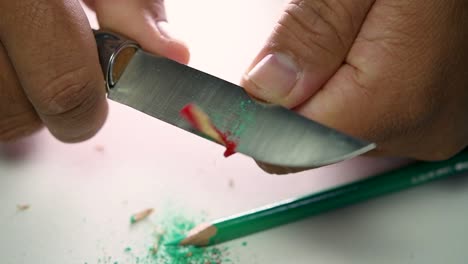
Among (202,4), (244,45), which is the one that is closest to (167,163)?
(244,45)

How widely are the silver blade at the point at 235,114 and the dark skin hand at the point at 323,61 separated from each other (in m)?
0.05

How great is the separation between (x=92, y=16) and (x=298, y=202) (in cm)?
65

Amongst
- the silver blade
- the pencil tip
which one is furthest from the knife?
the pencil tip

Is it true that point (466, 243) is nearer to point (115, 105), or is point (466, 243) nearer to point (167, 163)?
point (167, 163)

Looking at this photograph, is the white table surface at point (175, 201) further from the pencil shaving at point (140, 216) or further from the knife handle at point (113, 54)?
the knife handle at point (113, 54)

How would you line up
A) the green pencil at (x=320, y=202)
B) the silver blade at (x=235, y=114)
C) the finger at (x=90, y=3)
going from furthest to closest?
the finger at (x=90, y=3), the green pencil at (x=320, y=202), the silver blade at (x=235, y=114)

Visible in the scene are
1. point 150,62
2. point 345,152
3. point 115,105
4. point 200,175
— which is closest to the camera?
point 345,152

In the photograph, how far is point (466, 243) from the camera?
849 millimetres

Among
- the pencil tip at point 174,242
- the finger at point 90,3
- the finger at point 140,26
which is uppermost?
the finger at point 140,26

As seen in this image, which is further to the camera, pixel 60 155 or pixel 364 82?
pixel 60 155

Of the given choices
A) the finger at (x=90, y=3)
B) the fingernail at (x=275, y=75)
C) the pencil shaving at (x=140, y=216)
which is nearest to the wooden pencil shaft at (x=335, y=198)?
the pencil shaving at (x=140, y=216)

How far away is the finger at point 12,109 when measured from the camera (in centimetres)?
77

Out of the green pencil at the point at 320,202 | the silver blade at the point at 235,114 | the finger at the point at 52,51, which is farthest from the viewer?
the green pencil at the point at 320,202

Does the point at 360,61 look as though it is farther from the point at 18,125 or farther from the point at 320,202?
the point at 18,125
